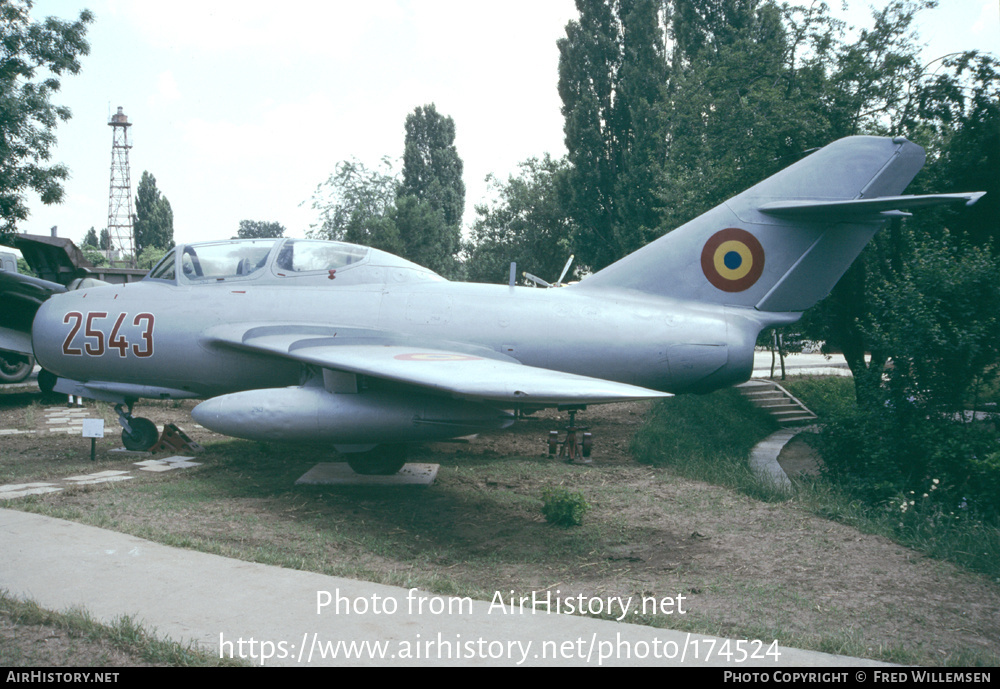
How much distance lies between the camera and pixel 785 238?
30.0ft

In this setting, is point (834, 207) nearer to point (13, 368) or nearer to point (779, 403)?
point (779, 403)

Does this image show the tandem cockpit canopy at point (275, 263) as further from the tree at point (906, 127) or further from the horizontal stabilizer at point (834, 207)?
the tree at point (906, 127)

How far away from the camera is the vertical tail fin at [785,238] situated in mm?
8945

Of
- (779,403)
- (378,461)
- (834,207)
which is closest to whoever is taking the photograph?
(378,461)

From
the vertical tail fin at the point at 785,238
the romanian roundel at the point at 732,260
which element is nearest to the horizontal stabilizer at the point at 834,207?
the vertical tail fin at the point at 785,238

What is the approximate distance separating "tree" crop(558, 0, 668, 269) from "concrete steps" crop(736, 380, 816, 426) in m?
9.79

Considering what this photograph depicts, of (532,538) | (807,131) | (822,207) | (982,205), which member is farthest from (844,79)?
(532,538)

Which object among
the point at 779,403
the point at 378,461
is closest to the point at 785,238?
the point at 378,461

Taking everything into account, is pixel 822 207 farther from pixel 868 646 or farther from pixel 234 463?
pixel 234 463

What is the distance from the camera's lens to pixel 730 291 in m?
9.23

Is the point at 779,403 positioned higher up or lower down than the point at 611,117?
Answer: lower down

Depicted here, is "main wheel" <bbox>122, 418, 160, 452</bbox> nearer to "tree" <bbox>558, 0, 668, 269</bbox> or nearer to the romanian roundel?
the romanian roundel

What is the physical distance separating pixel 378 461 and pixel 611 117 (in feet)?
79.0

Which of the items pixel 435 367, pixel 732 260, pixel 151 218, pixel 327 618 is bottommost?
pixel 327 618
